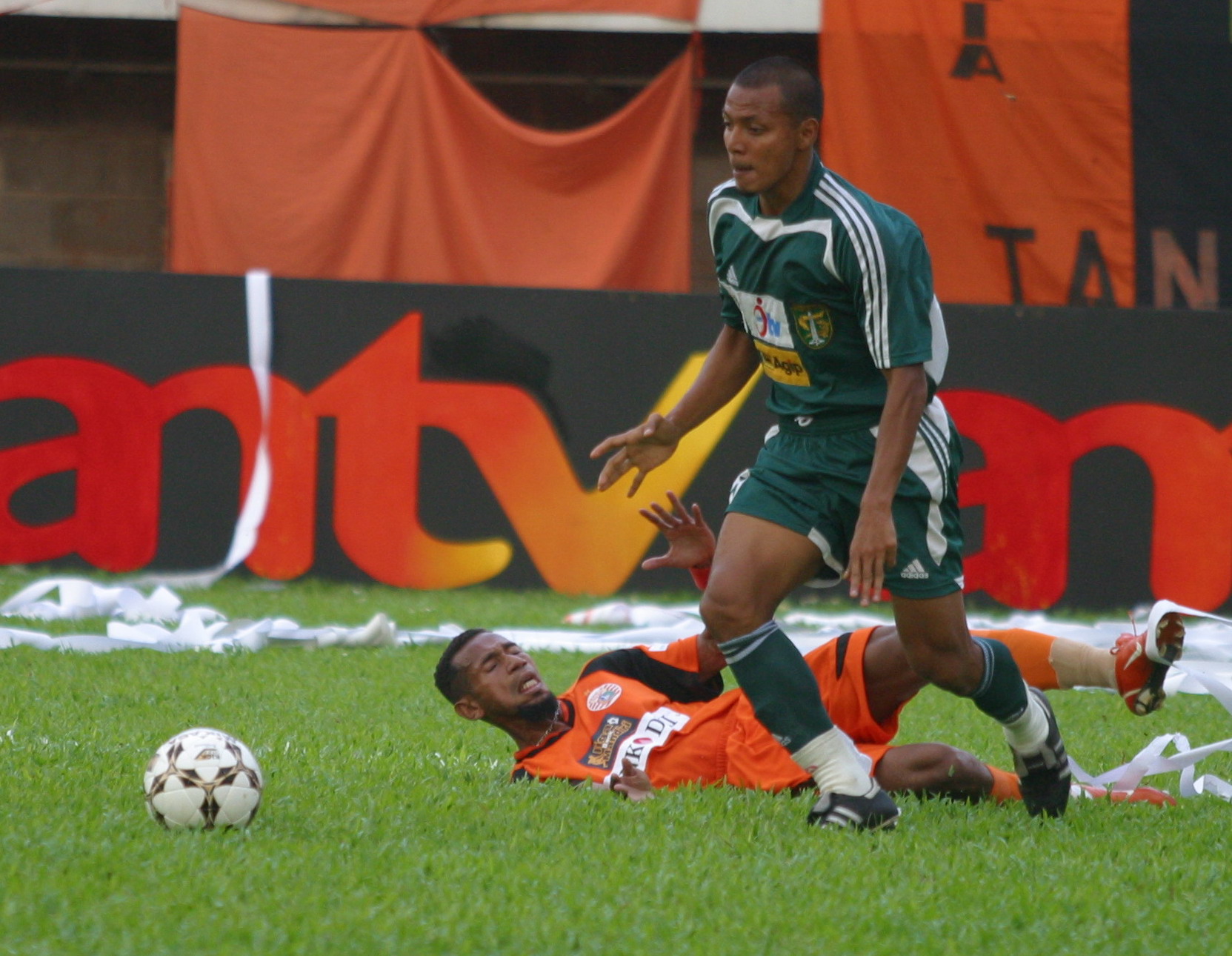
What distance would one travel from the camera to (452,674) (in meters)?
4.84

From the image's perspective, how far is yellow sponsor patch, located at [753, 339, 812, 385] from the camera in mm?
4180

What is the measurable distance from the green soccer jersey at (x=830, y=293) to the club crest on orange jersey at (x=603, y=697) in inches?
42.1

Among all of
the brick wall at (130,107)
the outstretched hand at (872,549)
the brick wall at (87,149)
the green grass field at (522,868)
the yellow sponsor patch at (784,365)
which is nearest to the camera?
the green grass field at (522,868)

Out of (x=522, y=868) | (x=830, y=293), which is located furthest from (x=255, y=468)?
(x=522, y=868)

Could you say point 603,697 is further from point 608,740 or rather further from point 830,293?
point 830,293

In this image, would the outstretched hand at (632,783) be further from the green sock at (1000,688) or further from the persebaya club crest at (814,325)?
the persebaya club crest at (814,325)

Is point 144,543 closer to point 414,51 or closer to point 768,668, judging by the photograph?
point 414,51

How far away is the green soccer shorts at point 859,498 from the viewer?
396 cm

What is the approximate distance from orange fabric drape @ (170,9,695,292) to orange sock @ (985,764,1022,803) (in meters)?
7.67

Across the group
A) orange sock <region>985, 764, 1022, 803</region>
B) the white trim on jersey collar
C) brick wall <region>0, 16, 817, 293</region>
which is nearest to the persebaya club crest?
the white trim on jersey collar

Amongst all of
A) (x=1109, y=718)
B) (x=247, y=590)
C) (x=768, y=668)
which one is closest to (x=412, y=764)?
(x=768, y=668)

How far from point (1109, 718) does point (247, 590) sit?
5645mm

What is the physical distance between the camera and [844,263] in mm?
3938

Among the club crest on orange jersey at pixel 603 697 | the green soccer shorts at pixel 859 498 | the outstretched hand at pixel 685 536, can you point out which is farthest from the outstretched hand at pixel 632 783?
the green soccer shorts at pixel 859 498
